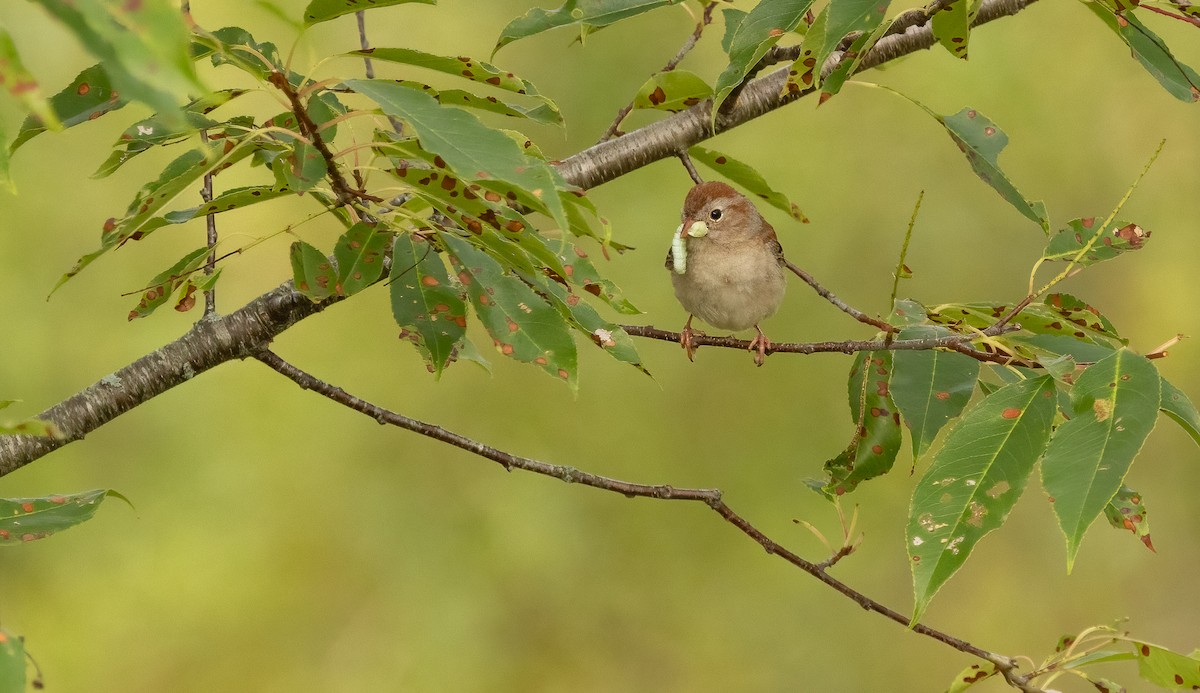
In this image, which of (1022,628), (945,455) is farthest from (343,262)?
(1022,628)

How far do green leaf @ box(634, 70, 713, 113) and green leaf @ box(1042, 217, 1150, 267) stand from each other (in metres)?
0.76

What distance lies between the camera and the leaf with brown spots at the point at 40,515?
186cm

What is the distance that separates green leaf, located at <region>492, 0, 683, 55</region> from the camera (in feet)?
7.22

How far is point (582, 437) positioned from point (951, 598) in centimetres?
217

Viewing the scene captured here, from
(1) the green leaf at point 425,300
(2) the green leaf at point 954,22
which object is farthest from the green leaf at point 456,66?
(2) the green leaf at point 954,22

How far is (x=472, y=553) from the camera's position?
6031 millimetres

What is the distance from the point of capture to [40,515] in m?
1.89

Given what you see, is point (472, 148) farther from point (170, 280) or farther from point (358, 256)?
point (170, 280)

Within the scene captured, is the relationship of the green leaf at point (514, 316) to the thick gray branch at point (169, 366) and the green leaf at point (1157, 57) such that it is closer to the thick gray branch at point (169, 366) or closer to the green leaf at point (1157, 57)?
the thick gray branch at point (169, 366)

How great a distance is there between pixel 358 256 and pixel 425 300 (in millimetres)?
155

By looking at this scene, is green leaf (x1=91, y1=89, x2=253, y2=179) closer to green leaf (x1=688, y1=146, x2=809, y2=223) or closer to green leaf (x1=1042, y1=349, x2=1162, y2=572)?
green leaf (x1=688, y1=146, x2=809, y2=223)

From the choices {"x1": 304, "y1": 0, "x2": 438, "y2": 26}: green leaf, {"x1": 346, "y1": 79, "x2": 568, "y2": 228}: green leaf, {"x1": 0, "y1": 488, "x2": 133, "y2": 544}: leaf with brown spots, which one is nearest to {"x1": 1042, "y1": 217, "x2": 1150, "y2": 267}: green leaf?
{"x1": 346, "y1": 79, "x2": 568, "y2": 228}: green leaf

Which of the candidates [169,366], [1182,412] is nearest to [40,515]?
[169,366]

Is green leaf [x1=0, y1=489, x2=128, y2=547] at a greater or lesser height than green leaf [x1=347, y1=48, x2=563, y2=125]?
lesser
